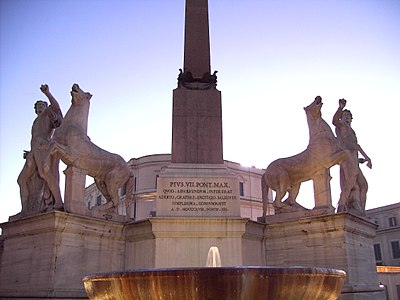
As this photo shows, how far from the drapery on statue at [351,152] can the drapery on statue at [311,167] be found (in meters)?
0.24

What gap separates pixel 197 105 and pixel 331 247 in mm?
4779

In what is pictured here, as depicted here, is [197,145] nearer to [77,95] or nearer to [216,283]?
[77,95]

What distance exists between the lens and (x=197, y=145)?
36.9ft

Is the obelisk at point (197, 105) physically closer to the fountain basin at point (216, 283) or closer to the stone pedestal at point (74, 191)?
the stone pedestal at point (74, 191)

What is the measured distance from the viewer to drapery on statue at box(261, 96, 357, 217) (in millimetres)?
11602

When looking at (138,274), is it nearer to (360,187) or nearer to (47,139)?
(47,139)

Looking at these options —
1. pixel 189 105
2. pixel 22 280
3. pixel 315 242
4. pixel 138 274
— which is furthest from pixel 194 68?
pixel 138 274

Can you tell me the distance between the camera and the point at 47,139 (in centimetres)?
1191

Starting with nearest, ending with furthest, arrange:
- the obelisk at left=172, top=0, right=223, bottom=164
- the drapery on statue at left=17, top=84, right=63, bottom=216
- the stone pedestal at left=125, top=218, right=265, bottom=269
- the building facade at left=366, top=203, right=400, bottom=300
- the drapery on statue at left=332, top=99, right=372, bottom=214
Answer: the stone pedestal at left=125, top=218, right=265, bottom=269 → the drapery on statue at left=17, top=84, right=63, bottom=216 → the obelisk at left=172, top=0, right=223, bottom=164 → the drapery on statue at left=332, top=99, right=372, bottom=214 → the building facade at left=366, top=203, right=400, bottom=300

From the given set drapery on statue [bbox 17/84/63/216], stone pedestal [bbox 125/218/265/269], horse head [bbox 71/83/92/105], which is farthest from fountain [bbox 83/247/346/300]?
horse head [bbox 71/83/92/105]

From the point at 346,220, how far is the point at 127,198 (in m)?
5.64

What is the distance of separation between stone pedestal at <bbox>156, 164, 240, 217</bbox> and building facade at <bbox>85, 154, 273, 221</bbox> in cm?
3245

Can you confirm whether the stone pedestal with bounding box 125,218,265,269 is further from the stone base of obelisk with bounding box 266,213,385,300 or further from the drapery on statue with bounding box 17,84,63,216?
the drapery on statue with bounding box 17,84,63,216

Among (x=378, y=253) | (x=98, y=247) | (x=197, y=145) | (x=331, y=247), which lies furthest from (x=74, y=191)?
(x=378, y=253)
